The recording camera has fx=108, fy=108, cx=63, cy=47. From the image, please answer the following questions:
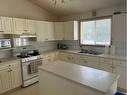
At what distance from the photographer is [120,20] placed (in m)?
2.98

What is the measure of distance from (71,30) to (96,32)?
94cm

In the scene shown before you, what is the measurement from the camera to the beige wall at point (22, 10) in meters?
3.37

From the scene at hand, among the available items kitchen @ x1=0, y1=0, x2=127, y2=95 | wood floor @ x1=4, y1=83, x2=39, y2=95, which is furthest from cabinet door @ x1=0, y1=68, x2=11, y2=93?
wood floor @ x1=4, y1=83, x2=39, y2=95

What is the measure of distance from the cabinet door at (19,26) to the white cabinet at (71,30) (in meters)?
1.63

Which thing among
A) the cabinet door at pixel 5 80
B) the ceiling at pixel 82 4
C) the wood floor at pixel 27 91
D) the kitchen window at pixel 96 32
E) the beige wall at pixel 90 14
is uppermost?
the ceiling at pixel 82 4

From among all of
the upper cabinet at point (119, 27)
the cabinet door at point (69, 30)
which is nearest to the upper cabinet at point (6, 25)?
the cabinet door at point (69, 30)

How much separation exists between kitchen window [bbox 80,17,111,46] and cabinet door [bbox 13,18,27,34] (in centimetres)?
221

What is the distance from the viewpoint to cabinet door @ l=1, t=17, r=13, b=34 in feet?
9.83

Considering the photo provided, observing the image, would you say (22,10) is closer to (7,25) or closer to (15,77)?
(7,25)

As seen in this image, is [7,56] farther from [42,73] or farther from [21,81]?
[42,73]

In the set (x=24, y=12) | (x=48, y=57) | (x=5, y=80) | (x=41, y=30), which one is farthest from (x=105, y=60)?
(x=24, y=12)

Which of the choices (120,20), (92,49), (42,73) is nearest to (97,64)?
(92,49)

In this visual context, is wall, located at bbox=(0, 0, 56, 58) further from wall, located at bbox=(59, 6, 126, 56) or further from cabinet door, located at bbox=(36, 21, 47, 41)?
wall, located at bbox=(59, 6, 126, 56)

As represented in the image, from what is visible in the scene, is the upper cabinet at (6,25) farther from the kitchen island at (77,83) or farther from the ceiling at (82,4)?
the kitchen island at (77,83)
